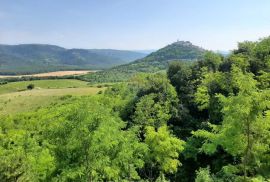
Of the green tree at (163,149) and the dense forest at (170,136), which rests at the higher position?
the dense forest at (170,136)

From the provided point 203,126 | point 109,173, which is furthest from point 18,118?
point 109,173

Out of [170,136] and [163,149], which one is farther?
[170,136]

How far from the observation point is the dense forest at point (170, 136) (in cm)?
2977

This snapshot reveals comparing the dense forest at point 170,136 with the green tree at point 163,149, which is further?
the green tree at point 163,149

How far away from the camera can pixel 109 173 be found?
116 ft

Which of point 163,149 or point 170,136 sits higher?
point 170,136

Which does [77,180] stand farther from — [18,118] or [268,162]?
[18,118]

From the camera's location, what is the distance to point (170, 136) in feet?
177

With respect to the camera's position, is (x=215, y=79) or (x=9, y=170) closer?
(x=9, y=170)

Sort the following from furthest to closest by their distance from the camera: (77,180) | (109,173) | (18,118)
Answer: (18,118)
(109,173)
(77,180)

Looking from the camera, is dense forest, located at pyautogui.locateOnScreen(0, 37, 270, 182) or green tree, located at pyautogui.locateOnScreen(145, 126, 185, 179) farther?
green tree, located at pyautogui.locateOnScreen(145, 126, 185, 179)

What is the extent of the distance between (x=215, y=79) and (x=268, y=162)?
34.2 meters

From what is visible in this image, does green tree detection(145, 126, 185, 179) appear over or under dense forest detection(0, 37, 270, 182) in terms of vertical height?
under

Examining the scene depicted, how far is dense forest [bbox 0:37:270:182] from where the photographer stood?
97.7ft
